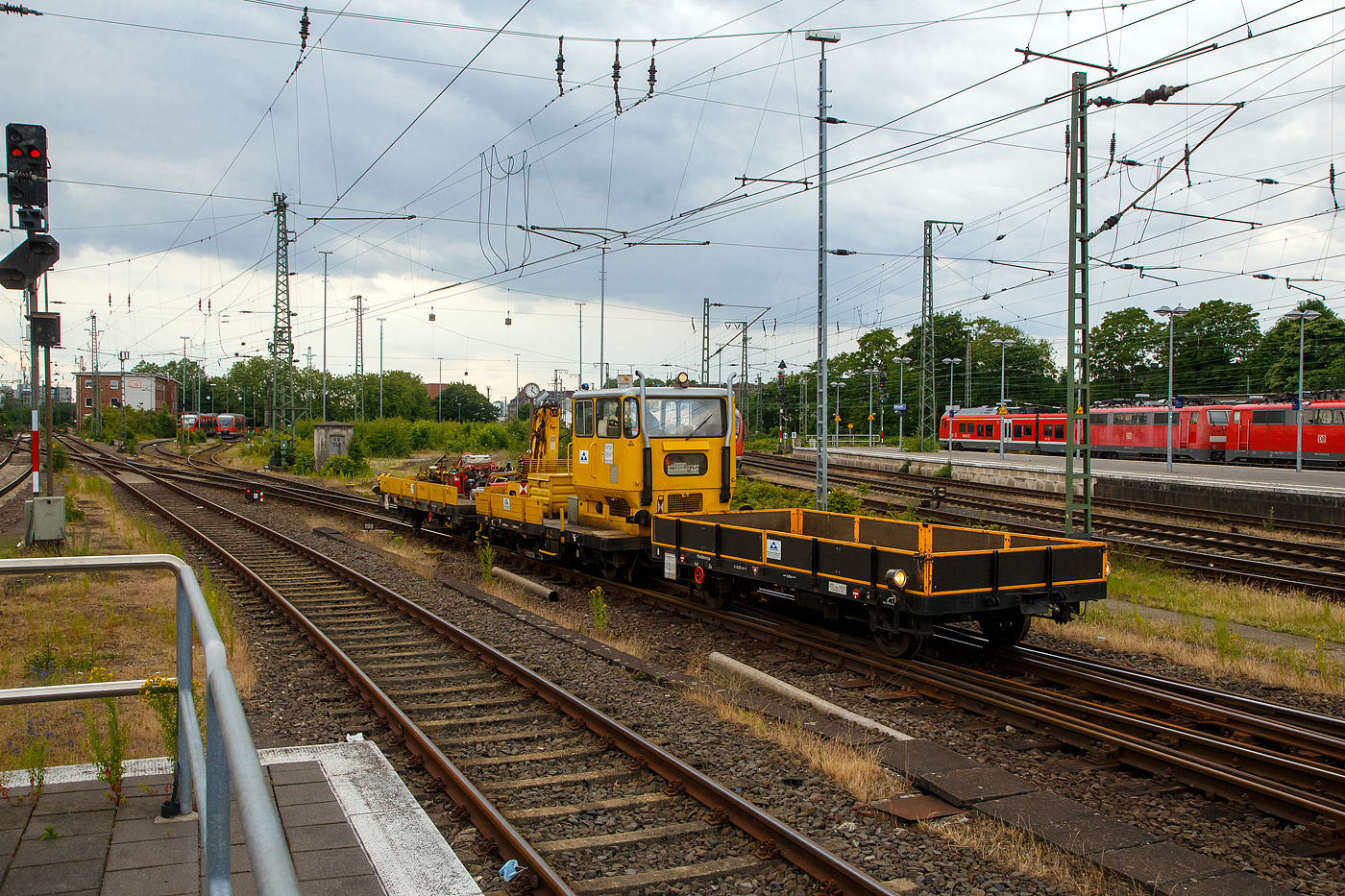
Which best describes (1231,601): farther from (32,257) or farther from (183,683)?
(32,257)

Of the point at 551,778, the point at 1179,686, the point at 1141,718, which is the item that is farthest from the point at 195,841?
the point at 1179,686

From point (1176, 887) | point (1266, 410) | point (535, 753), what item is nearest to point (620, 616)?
point (535, 753)

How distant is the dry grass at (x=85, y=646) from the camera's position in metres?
6.79

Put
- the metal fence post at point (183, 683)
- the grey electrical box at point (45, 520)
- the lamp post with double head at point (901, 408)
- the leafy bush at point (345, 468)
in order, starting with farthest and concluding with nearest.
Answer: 1. the lamp post with double head at point (901, 408)
2. the leafy bush at point (345, 468)
3. the grey electrical box at point (45, 520)
4. the metal fence post at point (183, 683)

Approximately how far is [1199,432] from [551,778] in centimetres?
4104

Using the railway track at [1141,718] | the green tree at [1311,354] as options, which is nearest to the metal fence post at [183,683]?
the railway track at [1141,718]

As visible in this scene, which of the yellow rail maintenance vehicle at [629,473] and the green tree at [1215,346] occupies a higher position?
the green tree at [1215,346]

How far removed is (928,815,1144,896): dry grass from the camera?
16.0 feet

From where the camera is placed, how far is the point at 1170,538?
19.6 meters

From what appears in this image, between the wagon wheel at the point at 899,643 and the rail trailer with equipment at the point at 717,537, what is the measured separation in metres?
0.02

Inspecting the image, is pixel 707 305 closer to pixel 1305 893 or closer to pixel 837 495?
pixel 837 495

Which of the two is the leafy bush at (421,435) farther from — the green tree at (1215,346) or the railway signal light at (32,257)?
the green tree at (1215,346)

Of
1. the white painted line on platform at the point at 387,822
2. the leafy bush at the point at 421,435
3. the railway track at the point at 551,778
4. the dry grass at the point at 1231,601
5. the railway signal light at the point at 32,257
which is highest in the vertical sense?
the railway signal light at the point at 32,257

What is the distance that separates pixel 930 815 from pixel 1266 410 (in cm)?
3750
